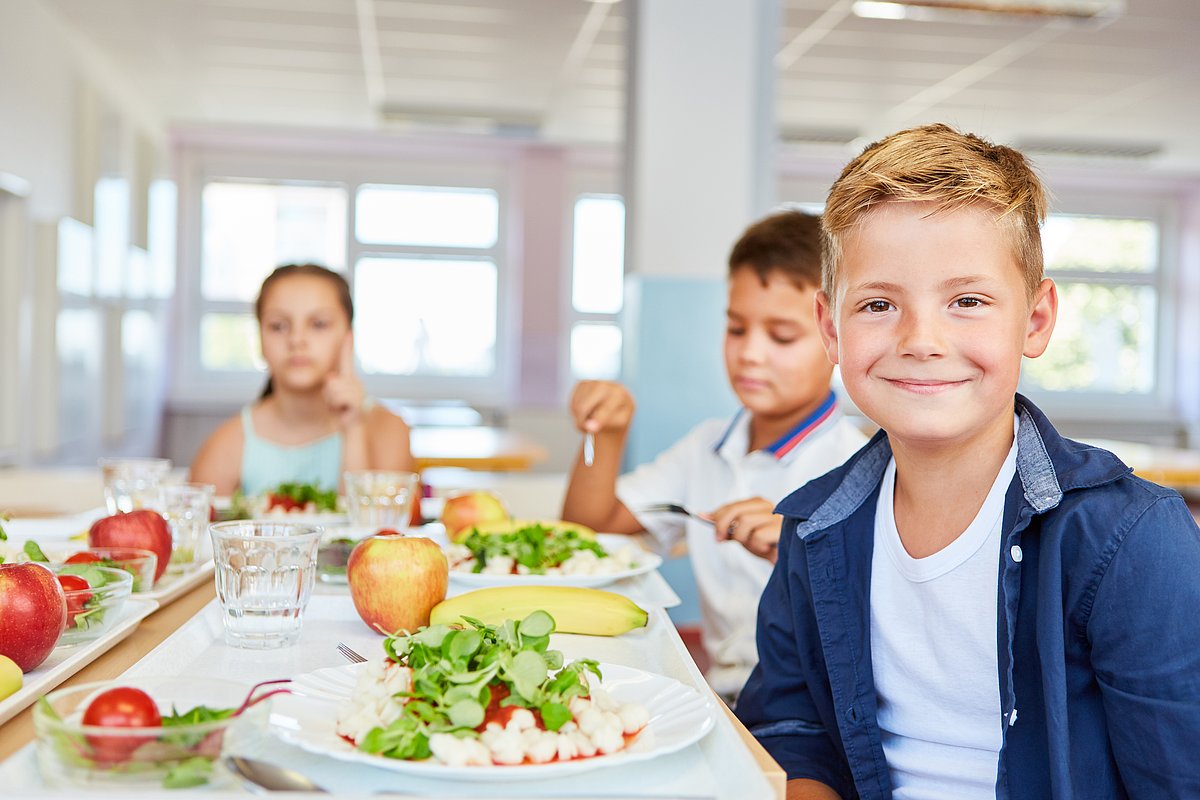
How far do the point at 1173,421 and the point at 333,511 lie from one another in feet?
28.4

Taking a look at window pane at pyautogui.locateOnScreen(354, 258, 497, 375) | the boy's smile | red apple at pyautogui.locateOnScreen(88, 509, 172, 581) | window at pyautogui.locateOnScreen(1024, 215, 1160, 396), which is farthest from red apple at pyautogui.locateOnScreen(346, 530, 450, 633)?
window at pyautogui.locateOnScreen(1024, 215, 1160, 396)

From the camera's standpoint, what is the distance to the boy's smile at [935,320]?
1.03 metres

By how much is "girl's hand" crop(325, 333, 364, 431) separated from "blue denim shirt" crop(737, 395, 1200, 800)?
124 centimetres


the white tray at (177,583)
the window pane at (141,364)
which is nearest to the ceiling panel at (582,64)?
the window pane at (141,364)

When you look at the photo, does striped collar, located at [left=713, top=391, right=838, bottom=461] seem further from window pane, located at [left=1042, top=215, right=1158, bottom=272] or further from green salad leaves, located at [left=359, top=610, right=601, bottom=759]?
window pane, located at [left=1042, top=215, right=1158, bottom=272]

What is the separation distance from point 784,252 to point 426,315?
6.60 m

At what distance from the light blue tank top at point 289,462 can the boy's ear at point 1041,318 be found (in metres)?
1.60

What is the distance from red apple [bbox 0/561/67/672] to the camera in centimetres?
83

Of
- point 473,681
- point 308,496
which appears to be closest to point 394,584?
point 473,681

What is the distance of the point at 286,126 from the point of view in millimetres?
7410

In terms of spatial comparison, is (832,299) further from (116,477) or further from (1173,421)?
(1173,421)

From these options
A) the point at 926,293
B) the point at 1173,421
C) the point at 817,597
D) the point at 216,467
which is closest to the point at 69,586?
the point at 817,597

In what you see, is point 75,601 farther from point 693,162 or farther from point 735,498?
point 693,162

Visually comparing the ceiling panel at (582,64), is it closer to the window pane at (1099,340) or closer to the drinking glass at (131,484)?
the window pane at (1099,340)
